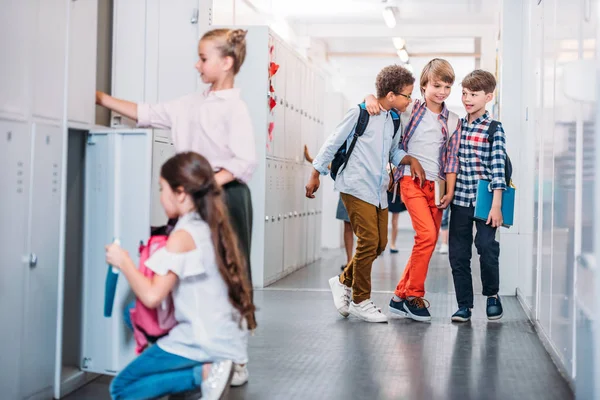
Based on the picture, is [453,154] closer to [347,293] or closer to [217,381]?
[347,293]

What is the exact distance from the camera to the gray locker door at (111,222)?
3039 millimetres

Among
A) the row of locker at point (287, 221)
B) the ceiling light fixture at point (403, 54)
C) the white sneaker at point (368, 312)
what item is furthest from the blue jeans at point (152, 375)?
the ceiling light fixture at point (403, 54)

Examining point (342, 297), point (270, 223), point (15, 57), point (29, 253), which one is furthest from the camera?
point (270, 223)

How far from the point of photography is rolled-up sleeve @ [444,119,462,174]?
15.7 feet

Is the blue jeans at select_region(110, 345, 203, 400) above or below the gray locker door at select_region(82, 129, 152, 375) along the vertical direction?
below

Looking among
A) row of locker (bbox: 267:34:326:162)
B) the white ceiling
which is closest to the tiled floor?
row of locker (bbox: 267:34:326:162)

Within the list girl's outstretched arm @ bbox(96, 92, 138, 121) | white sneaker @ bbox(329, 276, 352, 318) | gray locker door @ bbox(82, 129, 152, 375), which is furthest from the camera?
white sneaker @ bbox(329, 276, 352, 318)

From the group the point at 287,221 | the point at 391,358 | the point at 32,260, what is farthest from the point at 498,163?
the point at 287,221

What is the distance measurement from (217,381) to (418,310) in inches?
98.1

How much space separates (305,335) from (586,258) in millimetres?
1778

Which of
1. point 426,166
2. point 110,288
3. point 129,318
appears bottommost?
point 129,318

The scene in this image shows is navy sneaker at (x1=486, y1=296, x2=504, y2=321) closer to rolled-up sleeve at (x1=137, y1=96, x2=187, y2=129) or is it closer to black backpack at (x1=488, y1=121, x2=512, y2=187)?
black backpack at (x1=488, y1=121, x2=512, y2=187)

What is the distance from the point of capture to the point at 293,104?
24.7ft

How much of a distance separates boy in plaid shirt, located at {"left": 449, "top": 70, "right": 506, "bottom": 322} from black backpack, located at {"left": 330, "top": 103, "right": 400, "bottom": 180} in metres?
0.39
